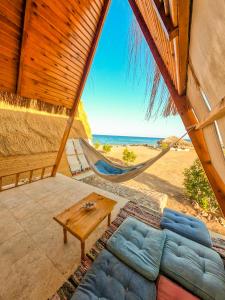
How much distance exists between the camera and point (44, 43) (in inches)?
74.0

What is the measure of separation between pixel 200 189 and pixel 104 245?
3027 millimetres

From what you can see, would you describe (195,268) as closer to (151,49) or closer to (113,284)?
(113,284)

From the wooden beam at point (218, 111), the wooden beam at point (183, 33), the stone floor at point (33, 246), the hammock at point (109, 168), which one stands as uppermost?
the wooden beam at point (183, 33)

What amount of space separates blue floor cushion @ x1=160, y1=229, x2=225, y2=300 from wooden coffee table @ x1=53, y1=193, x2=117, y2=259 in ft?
2.45

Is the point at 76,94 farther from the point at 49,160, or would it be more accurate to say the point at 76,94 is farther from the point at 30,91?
the point at 49,160

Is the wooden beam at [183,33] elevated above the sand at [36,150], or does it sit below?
above

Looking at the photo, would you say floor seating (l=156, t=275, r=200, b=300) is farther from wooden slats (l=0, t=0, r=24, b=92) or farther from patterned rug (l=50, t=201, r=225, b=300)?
wooden slats (l=0, t=0, r=24, b=92)

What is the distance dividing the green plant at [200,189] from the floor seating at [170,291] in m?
2.82

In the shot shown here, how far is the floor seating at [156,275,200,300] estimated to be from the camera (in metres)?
0.99

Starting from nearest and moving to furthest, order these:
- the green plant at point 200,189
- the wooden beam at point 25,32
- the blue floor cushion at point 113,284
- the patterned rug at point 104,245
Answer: the blue floor cushion at point 113,284 → the patterned rug at point 104,245 → the wooden beam at point 25,32 → the green plant at point 200,189

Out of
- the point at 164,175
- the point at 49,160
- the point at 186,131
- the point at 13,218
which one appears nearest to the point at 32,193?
the point at 13,218

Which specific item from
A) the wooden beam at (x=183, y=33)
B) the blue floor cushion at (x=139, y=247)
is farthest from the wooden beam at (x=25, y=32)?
the blue floor cushion at (x=139, y=247)

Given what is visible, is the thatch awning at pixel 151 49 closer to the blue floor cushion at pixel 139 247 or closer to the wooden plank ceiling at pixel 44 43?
the wooden plank ceiling at pixel 44 43

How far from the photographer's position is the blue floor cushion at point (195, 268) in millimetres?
1058
